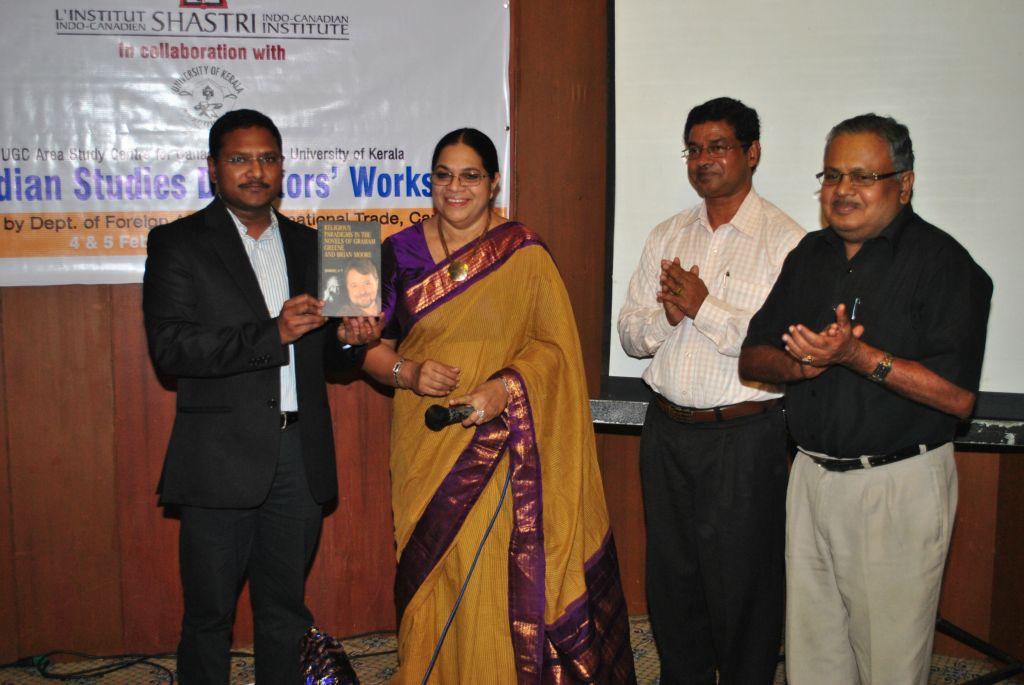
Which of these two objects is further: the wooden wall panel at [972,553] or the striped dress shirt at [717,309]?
the wooden wall panel at [972,553]

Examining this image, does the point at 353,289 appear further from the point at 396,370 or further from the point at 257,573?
the point at 257,573

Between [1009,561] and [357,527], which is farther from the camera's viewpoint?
[357,527]

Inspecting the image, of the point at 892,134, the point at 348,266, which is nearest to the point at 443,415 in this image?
the point at 348,266

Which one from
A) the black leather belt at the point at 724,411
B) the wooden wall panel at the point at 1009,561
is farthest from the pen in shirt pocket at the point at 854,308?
the wooden wall panel at the point at 1009,561

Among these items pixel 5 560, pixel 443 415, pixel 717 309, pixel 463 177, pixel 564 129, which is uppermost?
pixel 564 129

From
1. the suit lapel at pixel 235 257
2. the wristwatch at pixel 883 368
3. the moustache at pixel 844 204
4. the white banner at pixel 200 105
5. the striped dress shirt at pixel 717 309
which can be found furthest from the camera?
the white banner at pixel 200 105

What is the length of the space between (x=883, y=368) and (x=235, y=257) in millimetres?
1616

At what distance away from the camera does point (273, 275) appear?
2441 mm

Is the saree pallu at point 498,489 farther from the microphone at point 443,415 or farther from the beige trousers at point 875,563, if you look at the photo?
the beige trousers at point 875,563

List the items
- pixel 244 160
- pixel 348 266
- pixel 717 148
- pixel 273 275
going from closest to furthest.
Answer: pixel 348 266 → pixel 244 160 → pixel 273 275 → pixel 717 148

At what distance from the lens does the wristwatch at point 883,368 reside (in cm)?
190

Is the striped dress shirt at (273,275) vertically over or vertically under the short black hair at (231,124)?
under

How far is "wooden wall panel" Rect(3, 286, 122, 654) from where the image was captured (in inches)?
119

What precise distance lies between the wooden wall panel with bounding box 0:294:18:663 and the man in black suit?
1049 mm
